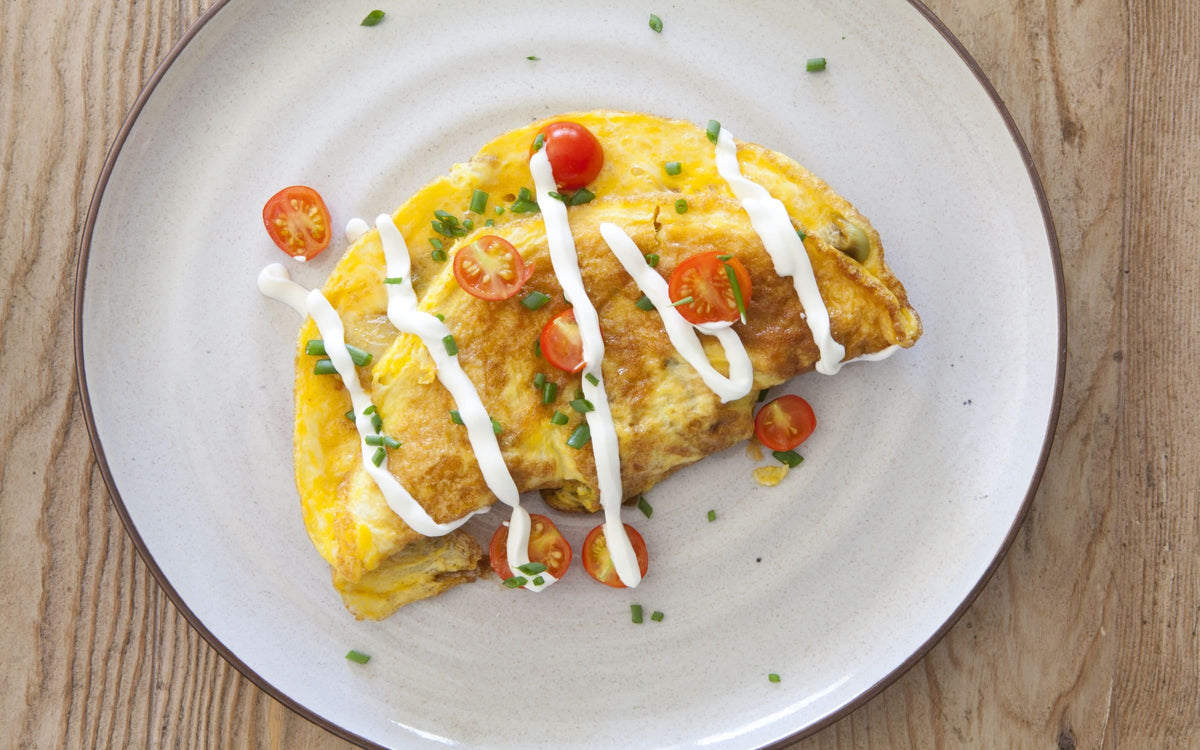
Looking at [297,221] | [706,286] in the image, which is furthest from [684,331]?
[297,221]

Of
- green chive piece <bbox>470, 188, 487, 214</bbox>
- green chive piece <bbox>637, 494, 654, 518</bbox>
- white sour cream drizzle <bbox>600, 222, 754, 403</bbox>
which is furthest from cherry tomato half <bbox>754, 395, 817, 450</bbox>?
green chive piece <bbox>470, 188, 487, 214</bbox>

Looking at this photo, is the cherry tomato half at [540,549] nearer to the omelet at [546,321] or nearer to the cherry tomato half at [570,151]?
the omelet at [546,321]

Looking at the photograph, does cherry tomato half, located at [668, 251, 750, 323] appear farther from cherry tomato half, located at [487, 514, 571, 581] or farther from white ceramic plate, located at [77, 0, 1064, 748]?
cherry tomato half, located at [487, 514, 571, 581]

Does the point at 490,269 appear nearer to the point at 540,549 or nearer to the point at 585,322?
the point at 585,322

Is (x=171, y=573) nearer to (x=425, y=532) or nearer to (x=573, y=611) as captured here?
(x=425, y=532)

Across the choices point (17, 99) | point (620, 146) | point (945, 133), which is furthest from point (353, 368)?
point (945, 133)

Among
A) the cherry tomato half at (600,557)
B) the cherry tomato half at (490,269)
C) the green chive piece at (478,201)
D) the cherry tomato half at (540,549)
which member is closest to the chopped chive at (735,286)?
the cherry tomato half at (490,269)

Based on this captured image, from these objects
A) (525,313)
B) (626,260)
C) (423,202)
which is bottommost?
(525,313)
